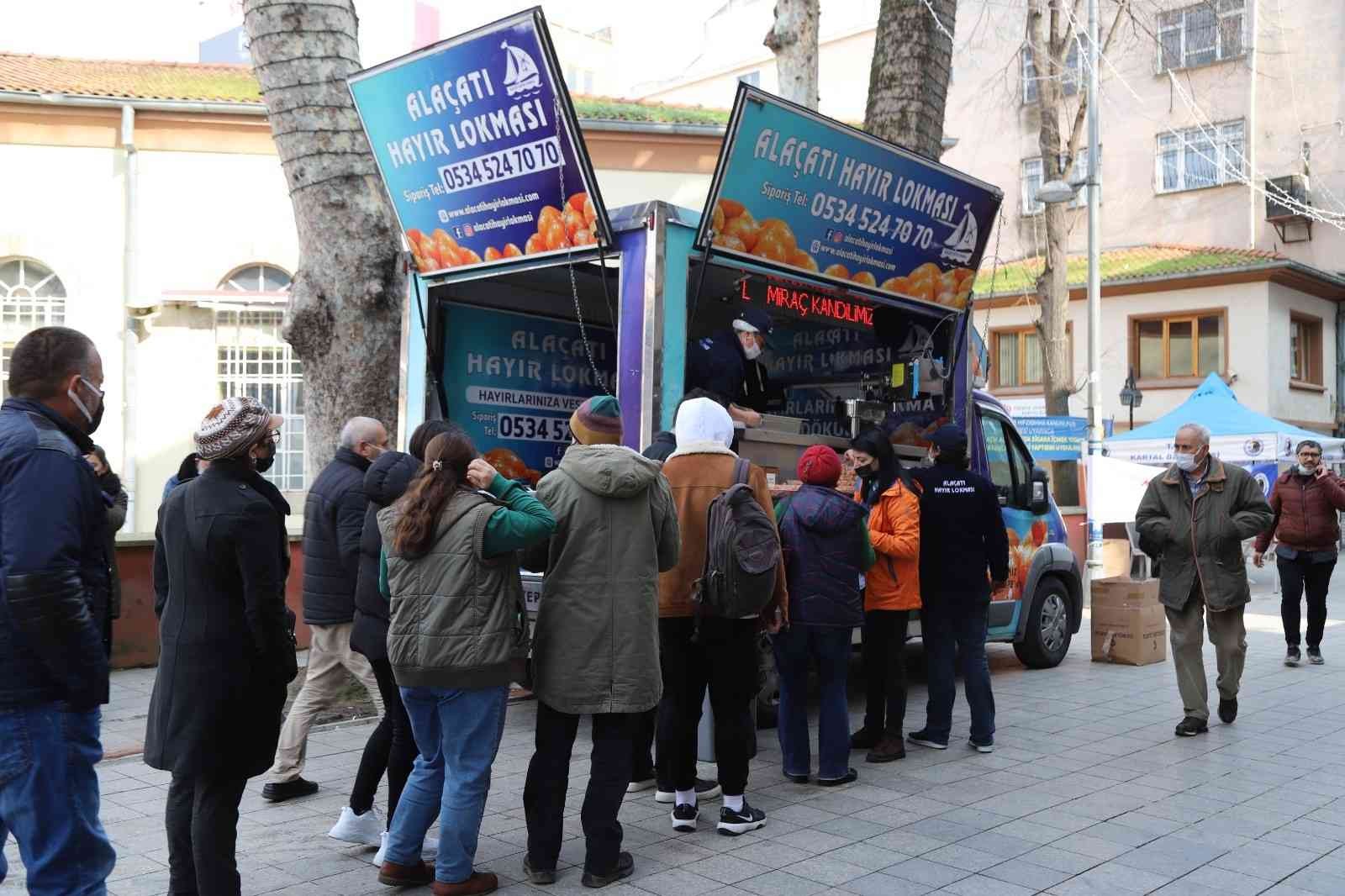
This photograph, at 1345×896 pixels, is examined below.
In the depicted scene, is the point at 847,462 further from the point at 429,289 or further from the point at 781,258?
the point at 429,289

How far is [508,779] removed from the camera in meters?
6.22

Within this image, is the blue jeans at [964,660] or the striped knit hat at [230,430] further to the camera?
the blue jeans at [964,660]

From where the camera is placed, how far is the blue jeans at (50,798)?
3.22 m

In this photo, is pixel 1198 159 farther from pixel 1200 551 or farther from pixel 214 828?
pixel 214 828

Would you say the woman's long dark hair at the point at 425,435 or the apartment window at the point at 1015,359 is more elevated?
the apartment window at the point at 1015,359

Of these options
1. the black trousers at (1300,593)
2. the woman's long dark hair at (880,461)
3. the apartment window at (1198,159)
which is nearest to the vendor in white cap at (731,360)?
the woman's long dark hair at (880,461)

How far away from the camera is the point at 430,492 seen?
13.9 feet

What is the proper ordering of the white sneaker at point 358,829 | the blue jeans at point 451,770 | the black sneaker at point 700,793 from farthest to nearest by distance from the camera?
the black sneaker at point 700,793 < the white sneaker at point 358,829 < the blue jeans at point 451,770

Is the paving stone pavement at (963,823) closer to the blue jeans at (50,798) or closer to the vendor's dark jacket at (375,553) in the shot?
the vendor's dark jacket at (375,553)

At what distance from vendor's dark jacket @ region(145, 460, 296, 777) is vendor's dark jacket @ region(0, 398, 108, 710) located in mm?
435

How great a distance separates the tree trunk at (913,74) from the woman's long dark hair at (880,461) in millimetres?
5011

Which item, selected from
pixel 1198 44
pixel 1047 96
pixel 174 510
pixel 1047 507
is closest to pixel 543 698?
pixel 174 510

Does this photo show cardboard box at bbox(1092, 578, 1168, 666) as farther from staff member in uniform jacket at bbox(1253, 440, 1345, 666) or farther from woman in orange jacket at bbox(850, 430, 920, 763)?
woman in orange jacket at bbox(850, 430, 920, 763)

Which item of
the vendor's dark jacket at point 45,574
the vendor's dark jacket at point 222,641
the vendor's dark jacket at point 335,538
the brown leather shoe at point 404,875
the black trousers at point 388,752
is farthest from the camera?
the vendor's dark jacket at point 335,538
